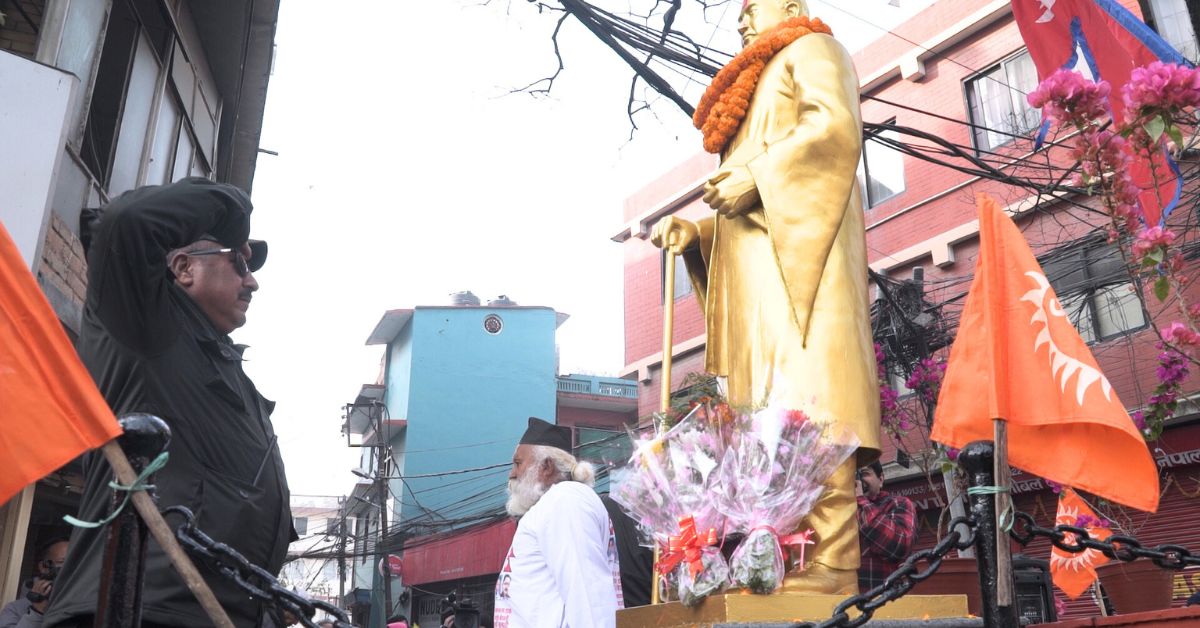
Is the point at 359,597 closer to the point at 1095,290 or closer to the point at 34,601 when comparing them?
the point at 1095,290

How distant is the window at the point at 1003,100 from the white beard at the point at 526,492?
350 inches

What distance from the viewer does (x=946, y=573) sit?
149 inches

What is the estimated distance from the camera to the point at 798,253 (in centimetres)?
361

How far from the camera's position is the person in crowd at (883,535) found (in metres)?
4.32

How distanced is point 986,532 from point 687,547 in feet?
3.19

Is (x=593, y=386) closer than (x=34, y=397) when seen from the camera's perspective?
No

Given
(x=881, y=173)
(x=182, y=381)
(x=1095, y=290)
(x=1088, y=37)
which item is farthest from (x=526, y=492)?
(x=881, y=173)

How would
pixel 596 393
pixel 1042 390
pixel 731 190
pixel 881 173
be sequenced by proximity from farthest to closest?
pixel 596 393 → pixel 881 173 → pixel 731 190 → pixel 1042 390

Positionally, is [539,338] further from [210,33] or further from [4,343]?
[4,343]

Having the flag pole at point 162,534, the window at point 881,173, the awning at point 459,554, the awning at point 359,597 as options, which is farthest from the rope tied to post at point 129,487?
the awning at point 359,597

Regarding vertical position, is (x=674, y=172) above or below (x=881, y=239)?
above

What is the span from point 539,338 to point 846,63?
2372 cm

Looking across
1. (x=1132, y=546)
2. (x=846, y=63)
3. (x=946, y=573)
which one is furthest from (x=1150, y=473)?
(x=846, y=63)

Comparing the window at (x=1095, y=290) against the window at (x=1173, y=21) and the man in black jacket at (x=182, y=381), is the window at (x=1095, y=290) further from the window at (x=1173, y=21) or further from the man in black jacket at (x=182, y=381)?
the man in black jacket at (x=182, y=381)
